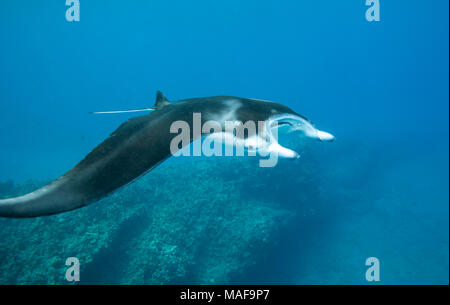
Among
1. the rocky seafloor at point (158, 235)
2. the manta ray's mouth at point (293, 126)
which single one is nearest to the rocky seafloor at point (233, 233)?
the rocky seafloor at point (158, 235)

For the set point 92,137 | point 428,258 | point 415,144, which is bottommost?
point 428,258

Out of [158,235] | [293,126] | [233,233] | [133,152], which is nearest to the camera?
[133,152]

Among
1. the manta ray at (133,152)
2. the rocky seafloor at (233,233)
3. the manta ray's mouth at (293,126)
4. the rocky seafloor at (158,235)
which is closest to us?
the manta ray at (133,152)

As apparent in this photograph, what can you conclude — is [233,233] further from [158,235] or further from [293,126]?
[293,126]

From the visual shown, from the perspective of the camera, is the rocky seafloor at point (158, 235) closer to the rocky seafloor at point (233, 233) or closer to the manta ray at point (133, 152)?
the rocky seafloor at point (233, 233)

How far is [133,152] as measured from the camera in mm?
1705

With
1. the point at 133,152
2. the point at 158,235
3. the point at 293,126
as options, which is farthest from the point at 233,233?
the point at 133,152

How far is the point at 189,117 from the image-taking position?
7.18ft

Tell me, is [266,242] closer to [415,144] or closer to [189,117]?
[189,117]

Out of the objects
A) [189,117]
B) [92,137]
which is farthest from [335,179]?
[92,137]

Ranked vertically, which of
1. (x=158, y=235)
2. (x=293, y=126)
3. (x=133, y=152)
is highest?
(x=293, y=126)

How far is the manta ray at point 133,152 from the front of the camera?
1.27m

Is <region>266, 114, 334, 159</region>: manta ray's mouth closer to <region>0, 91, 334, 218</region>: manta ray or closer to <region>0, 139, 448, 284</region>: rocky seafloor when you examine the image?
<region>0, 91, 334, 218</region>: manta ray
